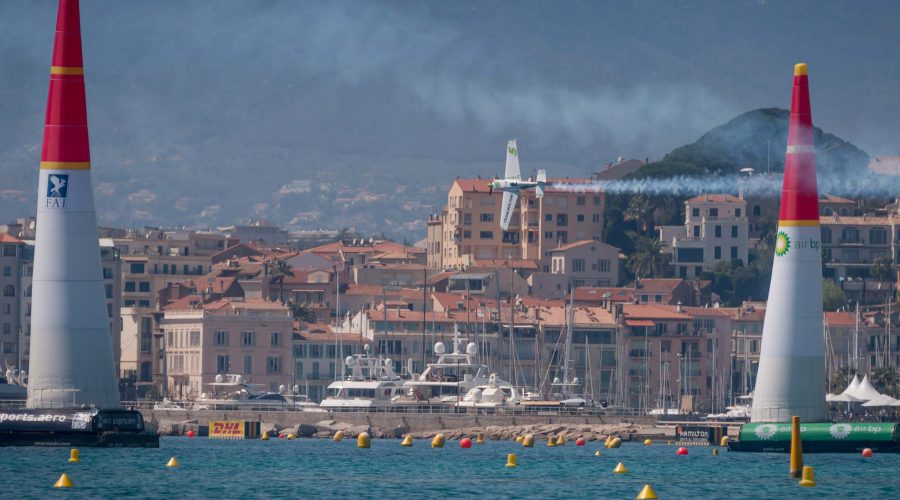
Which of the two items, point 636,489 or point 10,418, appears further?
point 10,418

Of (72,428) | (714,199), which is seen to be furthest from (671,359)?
(72,428)

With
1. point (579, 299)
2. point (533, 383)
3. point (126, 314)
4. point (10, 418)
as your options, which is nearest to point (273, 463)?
point (10, 418)

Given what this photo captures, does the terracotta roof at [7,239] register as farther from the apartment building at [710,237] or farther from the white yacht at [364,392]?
the apartment building at [710,237]

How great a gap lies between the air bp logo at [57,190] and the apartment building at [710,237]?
436 ft

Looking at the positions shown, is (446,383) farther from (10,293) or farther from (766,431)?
(10,293)

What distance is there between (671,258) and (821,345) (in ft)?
412

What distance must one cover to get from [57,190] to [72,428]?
25.7ft

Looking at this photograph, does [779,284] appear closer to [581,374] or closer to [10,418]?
[10,418]

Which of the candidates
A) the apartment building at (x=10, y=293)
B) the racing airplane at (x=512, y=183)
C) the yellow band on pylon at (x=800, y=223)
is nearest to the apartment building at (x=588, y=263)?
the apartment building at (x=10, y=293)

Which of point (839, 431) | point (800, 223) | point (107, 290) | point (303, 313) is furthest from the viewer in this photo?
point (303, 313)

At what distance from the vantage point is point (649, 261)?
194 meters

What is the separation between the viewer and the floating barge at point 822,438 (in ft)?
242

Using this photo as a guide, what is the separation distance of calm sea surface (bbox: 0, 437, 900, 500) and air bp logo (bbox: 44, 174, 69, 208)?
8429 mm

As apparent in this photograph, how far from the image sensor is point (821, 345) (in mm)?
72188
